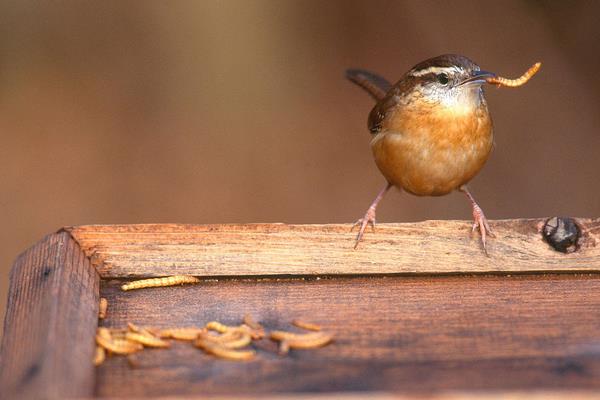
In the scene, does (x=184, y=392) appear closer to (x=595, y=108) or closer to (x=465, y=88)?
(x=465, y=88)

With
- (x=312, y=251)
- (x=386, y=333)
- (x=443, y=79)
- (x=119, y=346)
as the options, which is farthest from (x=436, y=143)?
(x=119, y=346)

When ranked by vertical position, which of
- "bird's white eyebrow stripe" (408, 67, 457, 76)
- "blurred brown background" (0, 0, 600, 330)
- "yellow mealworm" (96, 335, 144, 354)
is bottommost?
"yellow mealworm" (96, 335, 144, 354)

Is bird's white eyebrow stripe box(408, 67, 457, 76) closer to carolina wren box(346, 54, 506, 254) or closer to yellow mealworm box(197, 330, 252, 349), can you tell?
carolina wren box(346, 54, 506, 254)

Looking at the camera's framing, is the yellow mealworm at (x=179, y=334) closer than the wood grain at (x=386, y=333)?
No

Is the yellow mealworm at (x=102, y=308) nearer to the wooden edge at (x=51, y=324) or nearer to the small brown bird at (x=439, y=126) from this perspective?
the wooden edge at (x=51, y=324)

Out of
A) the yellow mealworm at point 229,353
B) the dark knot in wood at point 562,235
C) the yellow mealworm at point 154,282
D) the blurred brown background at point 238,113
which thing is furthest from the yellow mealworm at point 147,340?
the blurred brown background at point 238,113

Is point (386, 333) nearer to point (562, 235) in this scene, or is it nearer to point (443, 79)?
point (562, 235)

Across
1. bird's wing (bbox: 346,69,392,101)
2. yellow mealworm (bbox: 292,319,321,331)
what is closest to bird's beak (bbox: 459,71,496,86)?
bird's wing (bbox: 346,69,392,101)
